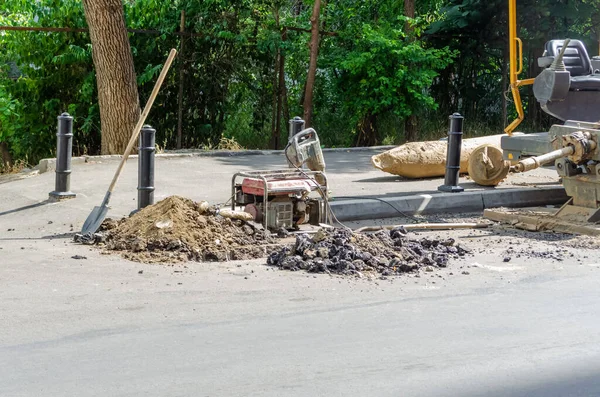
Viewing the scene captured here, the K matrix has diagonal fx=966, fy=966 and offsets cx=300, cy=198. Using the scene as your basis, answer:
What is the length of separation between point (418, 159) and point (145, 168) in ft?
14.3

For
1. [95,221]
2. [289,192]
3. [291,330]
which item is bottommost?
[291,330]

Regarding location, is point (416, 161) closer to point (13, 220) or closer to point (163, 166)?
point (163, 166)

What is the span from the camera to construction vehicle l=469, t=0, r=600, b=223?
32.2 ft

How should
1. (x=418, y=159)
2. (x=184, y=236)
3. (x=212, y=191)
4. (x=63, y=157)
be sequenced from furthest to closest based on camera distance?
(x=418, y=159) → (x=212, y=191) → (x=63, y=157) → (x=184, y=236)

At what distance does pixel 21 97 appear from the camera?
59.7ft

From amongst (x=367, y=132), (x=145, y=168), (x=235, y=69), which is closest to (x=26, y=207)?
(x=145, y=168)

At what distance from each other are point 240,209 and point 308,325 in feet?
11.9

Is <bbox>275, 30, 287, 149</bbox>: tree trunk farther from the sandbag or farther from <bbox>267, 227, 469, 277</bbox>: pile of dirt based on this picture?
<bbox>267, 227, 469, 277</bbox>: pile of dirt

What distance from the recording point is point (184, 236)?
8523mm

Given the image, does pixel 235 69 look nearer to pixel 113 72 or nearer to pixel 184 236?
pixel 113 72

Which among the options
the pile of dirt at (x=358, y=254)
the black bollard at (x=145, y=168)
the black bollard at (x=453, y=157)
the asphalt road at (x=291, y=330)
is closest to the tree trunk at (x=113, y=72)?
the black bollard at (x=145, y=168)

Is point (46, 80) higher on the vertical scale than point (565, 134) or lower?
higher

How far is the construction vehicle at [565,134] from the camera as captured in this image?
387 inches

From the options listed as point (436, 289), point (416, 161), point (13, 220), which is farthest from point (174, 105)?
point (436, 289)
